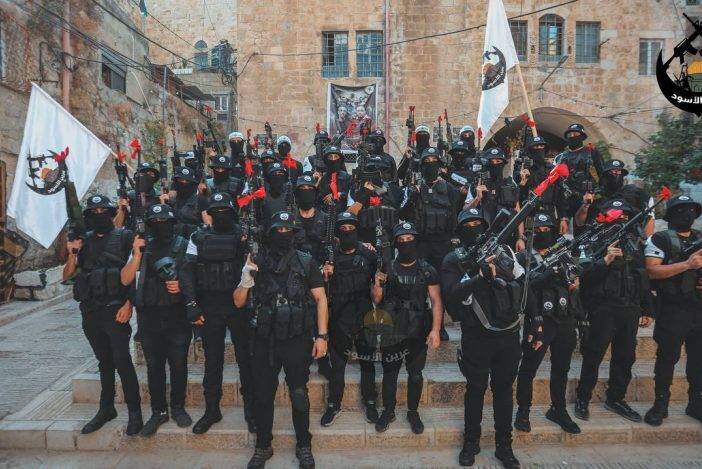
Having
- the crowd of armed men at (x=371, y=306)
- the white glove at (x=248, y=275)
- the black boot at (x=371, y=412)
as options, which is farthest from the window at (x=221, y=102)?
the black boot at (x=371, y=412)

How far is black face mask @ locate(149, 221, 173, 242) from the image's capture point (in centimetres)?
475

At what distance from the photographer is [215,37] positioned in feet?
98.8

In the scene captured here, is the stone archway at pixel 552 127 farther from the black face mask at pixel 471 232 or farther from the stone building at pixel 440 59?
the black face mask at pixel 471 232

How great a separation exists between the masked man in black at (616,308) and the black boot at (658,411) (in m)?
0.10

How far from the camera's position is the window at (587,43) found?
1689 centimetres

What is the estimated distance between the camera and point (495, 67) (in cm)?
936

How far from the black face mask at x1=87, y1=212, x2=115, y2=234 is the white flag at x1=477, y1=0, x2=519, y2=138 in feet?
22.1

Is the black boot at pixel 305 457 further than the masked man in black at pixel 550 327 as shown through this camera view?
No

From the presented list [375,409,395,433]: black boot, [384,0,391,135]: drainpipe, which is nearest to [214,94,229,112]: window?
[384,0,391,135]: drainpipe

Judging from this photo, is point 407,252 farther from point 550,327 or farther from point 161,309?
point 161,309

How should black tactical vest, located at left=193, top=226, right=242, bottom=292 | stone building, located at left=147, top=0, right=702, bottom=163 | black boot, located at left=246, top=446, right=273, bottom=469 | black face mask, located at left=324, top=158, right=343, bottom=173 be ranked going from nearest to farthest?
1. black boot, located at left=246, top=446, right=273, bottom=469
2. black tactical vest, located at left=193, top=226, right=242, bottom=292
3. black face mask, located at left=324, top=158, right=343, bottom=173
4. stone building, located at left=147, top=0, right=702, bottom=163

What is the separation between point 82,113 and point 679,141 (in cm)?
1517

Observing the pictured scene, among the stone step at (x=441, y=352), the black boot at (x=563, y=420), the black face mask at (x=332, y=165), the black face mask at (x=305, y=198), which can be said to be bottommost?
the black boot at (x=563, y=420)

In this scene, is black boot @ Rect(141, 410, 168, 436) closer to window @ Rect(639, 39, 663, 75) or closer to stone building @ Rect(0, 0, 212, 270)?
stone building @ Rect(0, 0, 212, 270)
